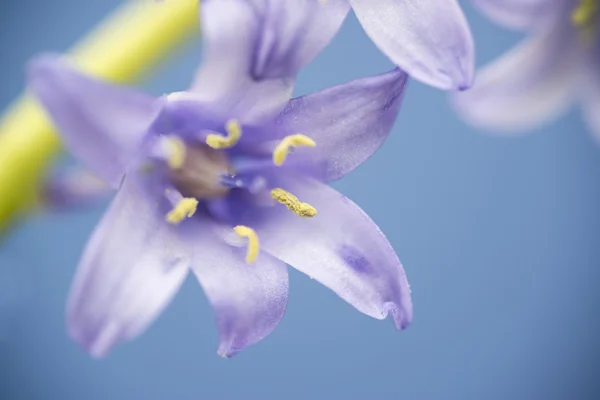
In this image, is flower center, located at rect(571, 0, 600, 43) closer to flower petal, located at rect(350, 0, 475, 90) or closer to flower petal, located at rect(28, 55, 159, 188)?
flower petal, located at rect(350, 0, 475, 90)

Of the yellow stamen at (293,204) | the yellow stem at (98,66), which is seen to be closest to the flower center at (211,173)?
the yellow stamen at (293,204)

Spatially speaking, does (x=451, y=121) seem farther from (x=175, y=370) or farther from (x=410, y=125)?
→ (x=175, y=370)

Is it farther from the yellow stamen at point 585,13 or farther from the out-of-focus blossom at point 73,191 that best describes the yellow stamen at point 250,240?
the yellow stamen at point 585,13

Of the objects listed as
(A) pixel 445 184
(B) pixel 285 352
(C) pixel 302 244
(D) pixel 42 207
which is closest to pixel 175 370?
(B) pixel 285 352

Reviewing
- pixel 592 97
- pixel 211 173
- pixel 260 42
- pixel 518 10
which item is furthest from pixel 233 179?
pixel 592 97

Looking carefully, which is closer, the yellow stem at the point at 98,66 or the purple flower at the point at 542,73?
the yellow stem at the point at 98,66

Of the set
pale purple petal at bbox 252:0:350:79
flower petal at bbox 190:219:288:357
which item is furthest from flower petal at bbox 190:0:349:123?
flower petal at bbox 190:219:288:357
